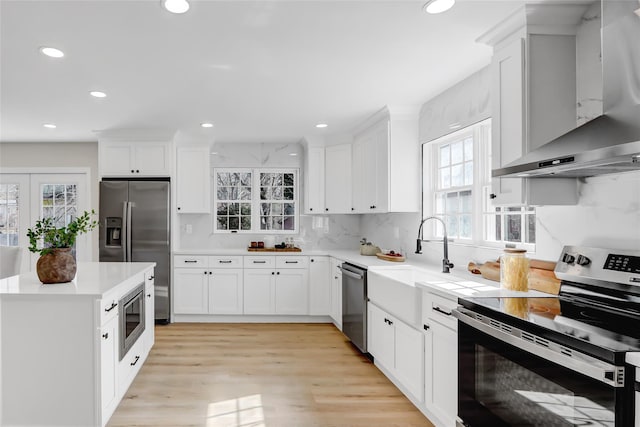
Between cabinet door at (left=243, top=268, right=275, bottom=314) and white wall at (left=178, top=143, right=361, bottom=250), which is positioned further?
white wall at (left=178, top=143, right=361, bottom=250)

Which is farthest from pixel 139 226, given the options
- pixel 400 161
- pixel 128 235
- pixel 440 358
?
pixel 440 358

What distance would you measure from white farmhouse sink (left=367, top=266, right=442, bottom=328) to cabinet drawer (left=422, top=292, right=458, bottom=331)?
0.32 feet

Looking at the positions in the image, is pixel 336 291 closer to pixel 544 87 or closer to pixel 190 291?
pixel 190 291

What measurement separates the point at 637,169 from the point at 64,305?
299cm

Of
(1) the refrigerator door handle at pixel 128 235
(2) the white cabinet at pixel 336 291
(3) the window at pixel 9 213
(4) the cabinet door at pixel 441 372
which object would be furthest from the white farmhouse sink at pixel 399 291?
(3) the window at pixel 9 213

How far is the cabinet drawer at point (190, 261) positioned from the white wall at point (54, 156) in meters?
1.45

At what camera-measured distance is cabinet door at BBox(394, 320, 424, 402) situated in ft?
8.30

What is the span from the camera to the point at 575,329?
135 centimetres

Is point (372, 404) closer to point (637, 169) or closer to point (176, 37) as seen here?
point (637, 169)

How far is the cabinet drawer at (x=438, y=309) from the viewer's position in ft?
7.07

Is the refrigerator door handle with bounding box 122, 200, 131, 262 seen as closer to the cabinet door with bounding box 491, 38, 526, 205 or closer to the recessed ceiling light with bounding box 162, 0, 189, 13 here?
the recessed ceiling light with bounding box 162, 0, 189, 13

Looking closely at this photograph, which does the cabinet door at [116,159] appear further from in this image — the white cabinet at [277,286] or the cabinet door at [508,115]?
the cabinet door at [508,115]

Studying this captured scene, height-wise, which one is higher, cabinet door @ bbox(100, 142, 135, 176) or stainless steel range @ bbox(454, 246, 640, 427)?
cabinet door @ bbox(100, 142, 135, 176)

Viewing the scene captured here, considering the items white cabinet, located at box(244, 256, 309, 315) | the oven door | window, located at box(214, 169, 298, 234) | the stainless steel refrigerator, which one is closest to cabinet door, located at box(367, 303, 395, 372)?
the oven door
